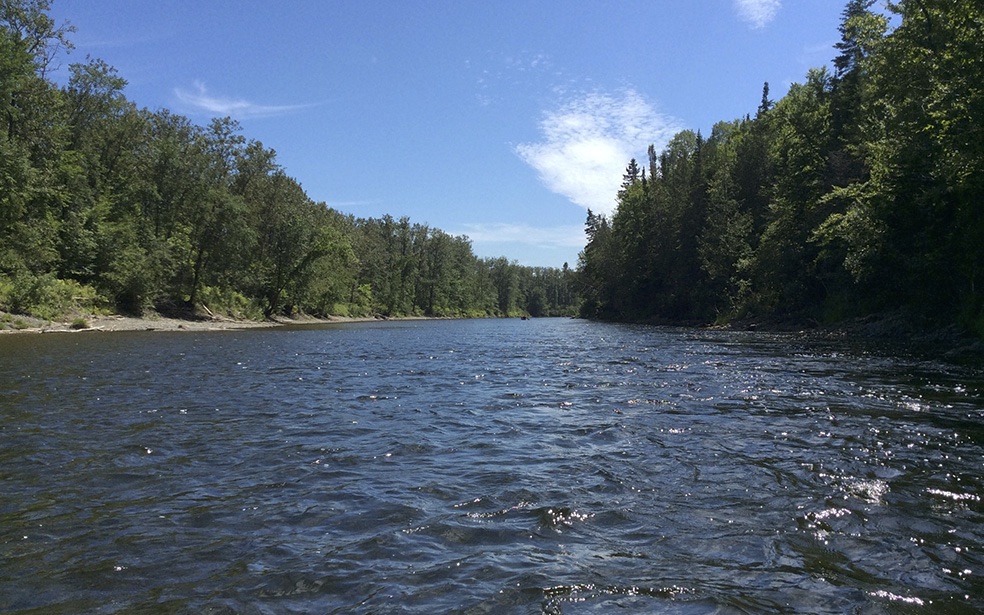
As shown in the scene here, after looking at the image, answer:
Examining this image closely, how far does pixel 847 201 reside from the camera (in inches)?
1693

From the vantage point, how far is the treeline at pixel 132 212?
40.3m

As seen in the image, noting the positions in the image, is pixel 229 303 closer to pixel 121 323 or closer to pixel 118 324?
pixel 121 323

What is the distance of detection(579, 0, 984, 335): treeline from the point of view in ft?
85.6

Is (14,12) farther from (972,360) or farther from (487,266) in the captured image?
(487,266)

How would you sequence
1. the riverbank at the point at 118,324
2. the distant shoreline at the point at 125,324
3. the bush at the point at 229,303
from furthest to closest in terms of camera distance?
the bush at the point at 229,303
the distant shoreline at the point at 125,324
the riverbank at the point at 118,324

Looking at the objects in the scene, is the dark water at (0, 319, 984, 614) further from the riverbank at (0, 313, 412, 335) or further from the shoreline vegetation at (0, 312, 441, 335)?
the shoreline vegetation at (0, 312, 441, 335)

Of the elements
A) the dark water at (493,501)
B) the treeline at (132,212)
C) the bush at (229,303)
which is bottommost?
the dark water at (493,501)

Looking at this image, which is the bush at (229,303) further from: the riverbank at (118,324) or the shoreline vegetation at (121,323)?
the riverbank at (118,324)

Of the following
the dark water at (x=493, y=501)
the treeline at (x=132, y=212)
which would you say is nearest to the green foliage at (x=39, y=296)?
the treeline at (x=132, y=212)

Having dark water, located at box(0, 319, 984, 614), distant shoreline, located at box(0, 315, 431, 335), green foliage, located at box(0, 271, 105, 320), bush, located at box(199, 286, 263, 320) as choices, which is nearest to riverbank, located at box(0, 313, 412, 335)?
distant shoreline, located at box(0, 315, 431, 335)

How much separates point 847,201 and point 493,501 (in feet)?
150

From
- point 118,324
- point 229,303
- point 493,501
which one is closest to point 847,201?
point 493,501

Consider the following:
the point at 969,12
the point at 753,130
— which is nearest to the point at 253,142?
the point at 753,130

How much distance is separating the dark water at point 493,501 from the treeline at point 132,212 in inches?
1295
